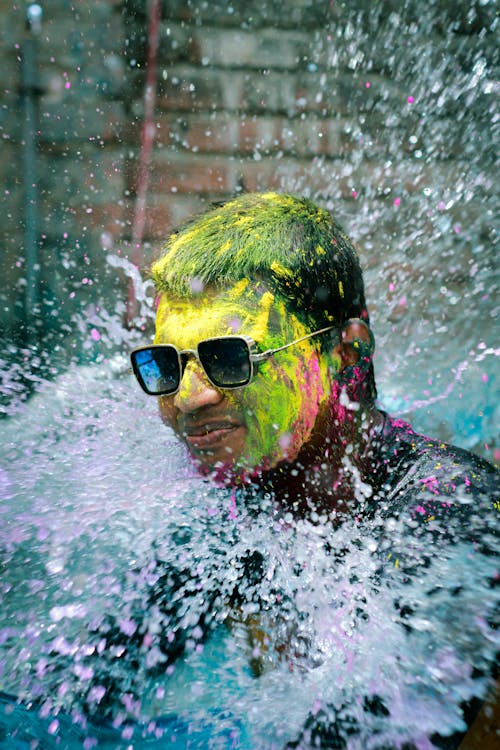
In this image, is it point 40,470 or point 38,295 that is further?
point 38,295

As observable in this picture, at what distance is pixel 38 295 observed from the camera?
4441 mm

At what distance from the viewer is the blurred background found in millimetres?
4168

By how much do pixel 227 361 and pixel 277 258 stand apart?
0.32m

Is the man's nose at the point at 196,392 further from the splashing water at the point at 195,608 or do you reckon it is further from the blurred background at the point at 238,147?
the blurred background at the point at 238,147

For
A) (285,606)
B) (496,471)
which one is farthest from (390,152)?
(285,606)

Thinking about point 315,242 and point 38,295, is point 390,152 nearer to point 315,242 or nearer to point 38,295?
point 38,295

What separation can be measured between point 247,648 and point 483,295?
372cm

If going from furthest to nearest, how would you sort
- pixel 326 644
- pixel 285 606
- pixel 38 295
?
pixel 38 295 → pixel 285 606 → pixel 326 644

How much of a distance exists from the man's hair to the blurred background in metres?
2.33

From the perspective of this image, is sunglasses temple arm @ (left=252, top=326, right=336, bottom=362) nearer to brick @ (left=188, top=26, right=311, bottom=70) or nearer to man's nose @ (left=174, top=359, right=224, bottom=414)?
man's nose @ (left=174, top=359, right=224, bottom=414)

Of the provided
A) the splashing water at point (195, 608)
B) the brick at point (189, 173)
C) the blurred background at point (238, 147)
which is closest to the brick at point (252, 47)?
the blurred background at point (238, 147)

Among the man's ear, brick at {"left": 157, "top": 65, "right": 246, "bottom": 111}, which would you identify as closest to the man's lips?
the man's ear

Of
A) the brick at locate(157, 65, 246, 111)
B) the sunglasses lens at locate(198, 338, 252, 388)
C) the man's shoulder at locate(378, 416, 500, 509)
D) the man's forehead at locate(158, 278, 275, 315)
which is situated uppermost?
the brick at locate(157, 65, 246, 111)

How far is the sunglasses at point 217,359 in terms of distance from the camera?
152 centimetres
